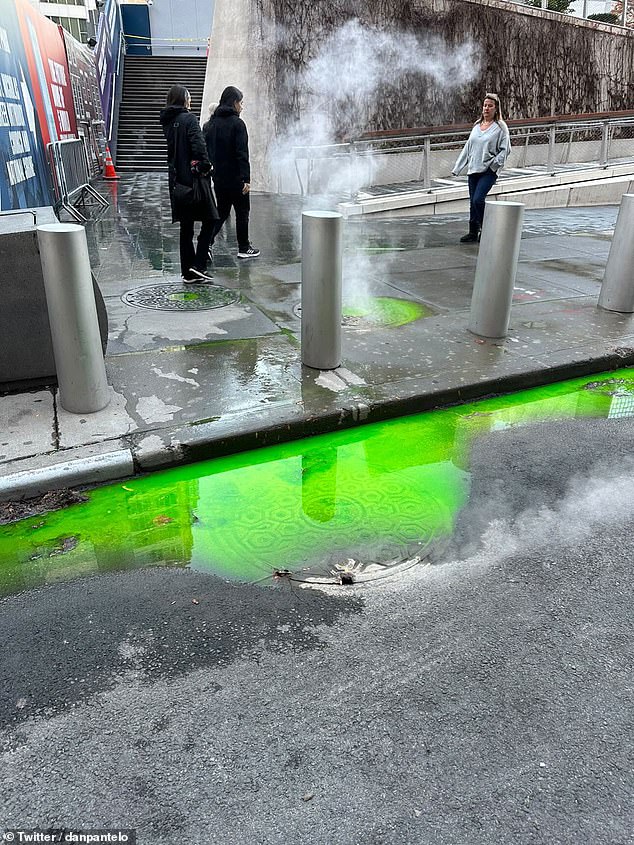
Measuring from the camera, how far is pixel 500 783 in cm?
190

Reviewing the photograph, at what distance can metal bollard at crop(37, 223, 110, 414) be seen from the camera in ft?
11.6

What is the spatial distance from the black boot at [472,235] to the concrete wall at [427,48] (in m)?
6.05

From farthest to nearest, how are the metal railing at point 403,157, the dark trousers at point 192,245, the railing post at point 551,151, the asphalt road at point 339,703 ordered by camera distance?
the railing post at point 551,151
the metal railing at point 403,157
the dark trousers at point 192,245
the asphalt road at point 339,703

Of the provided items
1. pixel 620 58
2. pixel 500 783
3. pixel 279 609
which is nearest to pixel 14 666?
pixel 279 609

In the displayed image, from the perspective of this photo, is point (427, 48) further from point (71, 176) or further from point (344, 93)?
point (71, 176)

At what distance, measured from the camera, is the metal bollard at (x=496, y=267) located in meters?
5.03

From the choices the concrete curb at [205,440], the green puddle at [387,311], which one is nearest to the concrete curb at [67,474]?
the concrete curb at [205,440]

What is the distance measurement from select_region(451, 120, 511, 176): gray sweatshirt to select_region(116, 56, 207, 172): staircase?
10.7m

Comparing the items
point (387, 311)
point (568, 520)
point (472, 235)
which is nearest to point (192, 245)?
point (387, 311)

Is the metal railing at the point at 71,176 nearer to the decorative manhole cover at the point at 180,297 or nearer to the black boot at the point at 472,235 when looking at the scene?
the decorative manhole cover at the point at 180,297

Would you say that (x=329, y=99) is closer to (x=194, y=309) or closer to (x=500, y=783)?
(x=194, y=309)

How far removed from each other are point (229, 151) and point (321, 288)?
3.51m

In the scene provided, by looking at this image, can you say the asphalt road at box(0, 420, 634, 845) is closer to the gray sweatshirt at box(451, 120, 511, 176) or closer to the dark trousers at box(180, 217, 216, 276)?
the dark trousers at box(180, 217, 216, 276)

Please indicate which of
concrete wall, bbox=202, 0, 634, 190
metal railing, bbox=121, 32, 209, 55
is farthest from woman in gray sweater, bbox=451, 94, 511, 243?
metal railing, bbox=121, 32, 209, 55
